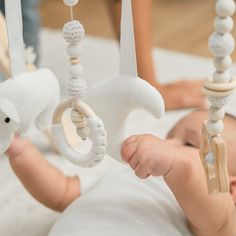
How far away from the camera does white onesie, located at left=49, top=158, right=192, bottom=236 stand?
2.21ft

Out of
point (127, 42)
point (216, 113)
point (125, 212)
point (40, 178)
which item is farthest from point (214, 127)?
point (40, 178)

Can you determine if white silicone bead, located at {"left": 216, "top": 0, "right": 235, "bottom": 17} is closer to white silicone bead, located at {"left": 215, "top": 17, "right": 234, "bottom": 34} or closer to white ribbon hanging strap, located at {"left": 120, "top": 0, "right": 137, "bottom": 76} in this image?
white silicone bead, located at {"left": 215, "top": 17, "right": 234, "bottom": 34}

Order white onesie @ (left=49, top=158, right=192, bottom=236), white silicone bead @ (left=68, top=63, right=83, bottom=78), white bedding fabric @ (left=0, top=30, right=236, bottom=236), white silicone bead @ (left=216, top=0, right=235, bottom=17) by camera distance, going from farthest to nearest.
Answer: white bedding fabric @ (left=0, top=30, right=236, bottom=236), white onesie @ (left=49, top=158, right=192, bottom=236), white silicone bead @ (left=68, top=63, right=83, bottom=78), white silicone bead @ (left=216, top=0, right=235, bottom=17)

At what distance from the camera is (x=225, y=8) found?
1.43 ft

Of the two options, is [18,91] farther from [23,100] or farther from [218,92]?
[218,92]

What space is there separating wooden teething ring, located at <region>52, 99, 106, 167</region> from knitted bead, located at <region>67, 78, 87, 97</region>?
14mm

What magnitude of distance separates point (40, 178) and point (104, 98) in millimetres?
253

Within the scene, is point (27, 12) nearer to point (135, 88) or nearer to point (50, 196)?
point (50, 196)

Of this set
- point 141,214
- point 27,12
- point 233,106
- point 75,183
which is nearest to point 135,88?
point 141,214

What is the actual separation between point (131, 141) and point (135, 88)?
76 millimetres

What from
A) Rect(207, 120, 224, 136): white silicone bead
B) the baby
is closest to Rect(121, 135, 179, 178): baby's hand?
the baby

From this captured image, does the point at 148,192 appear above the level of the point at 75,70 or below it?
below

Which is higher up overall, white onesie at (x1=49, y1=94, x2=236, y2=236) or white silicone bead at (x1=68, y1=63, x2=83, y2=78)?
white silicone bead at (x1=68, y1=63, x2=83, y2=78)

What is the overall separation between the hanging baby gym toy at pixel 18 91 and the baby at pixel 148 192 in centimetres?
11
